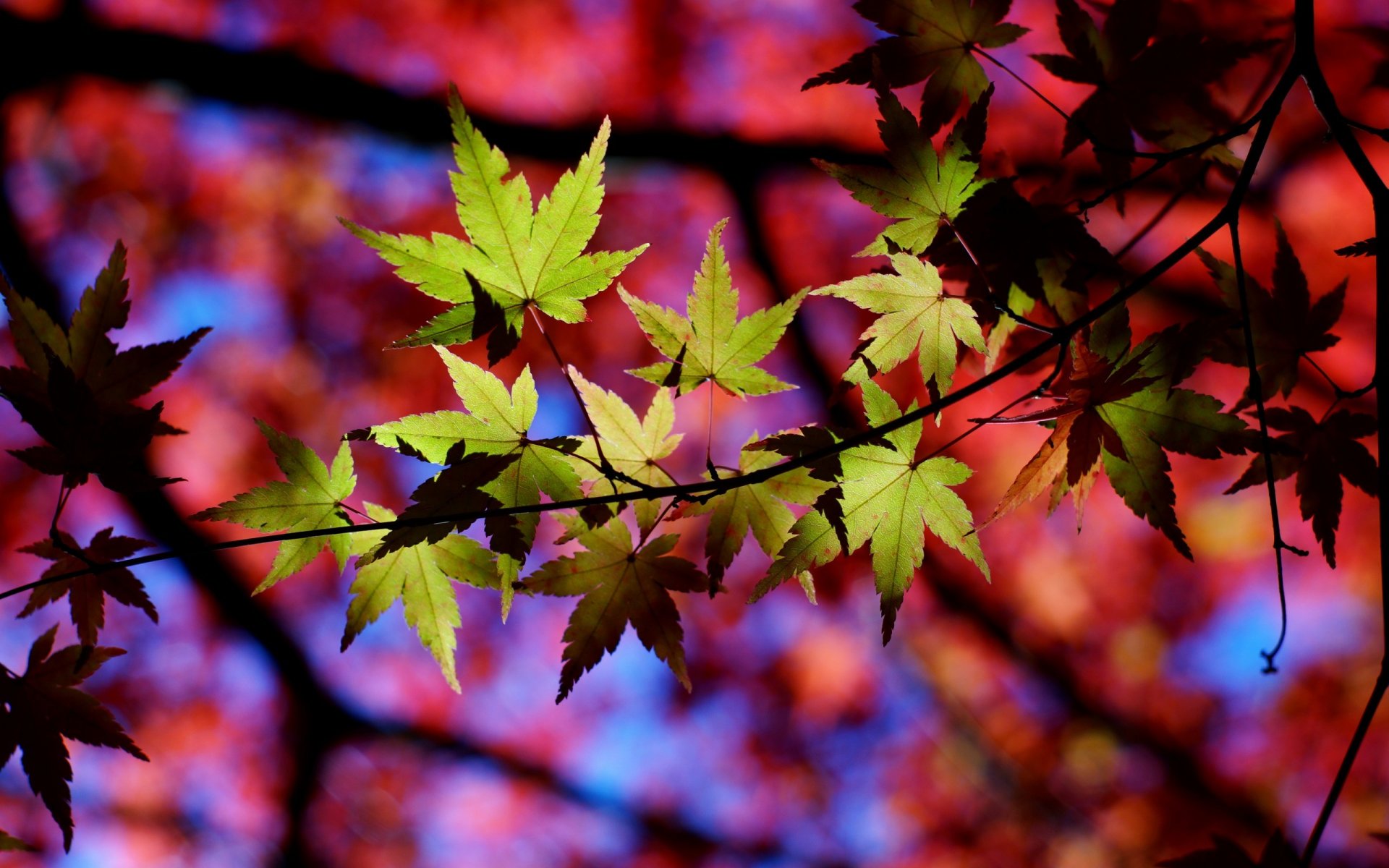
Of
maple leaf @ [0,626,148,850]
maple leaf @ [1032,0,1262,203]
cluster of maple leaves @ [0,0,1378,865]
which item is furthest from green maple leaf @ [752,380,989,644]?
maple leaf @ [0,626,148,850]

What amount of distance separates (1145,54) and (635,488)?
1.02 m

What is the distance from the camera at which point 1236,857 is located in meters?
1.04

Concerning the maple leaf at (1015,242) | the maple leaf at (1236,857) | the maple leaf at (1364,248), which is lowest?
the maple leaf at (1236,857)

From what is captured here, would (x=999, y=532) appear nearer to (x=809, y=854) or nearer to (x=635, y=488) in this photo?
(x=809, y=854)

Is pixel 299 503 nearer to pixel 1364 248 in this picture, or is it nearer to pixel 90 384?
pixel 90 384

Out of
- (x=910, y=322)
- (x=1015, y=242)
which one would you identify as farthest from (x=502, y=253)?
(x=1015, y=242)

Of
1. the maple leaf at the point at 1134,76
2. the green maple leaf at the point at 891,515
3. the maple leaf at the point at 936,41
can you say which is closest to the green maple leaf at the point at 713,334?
the green maple leaf at the point at 891,515

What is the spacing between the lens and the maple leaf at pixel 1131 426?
3.15 feet

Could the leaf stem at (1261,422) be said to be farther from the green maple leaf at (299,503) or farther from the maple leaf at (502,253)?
the green maple leaf at (299,503)

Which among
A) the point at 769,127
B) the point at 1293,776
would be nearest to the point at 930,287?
the point at 769,127

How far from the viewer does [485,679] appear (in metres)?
6.28

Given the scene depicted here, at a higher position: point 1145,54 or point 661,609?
point 1145,54

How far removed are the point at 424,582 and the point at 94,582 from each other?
1.53ft

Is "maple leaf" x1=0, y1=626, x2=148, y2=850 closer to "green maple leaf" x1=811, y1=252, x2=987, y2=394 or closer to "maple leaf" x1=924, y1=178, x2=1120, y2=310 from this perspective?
"green maple leaf" x1=811, y1=252, x2=987, y2=394
